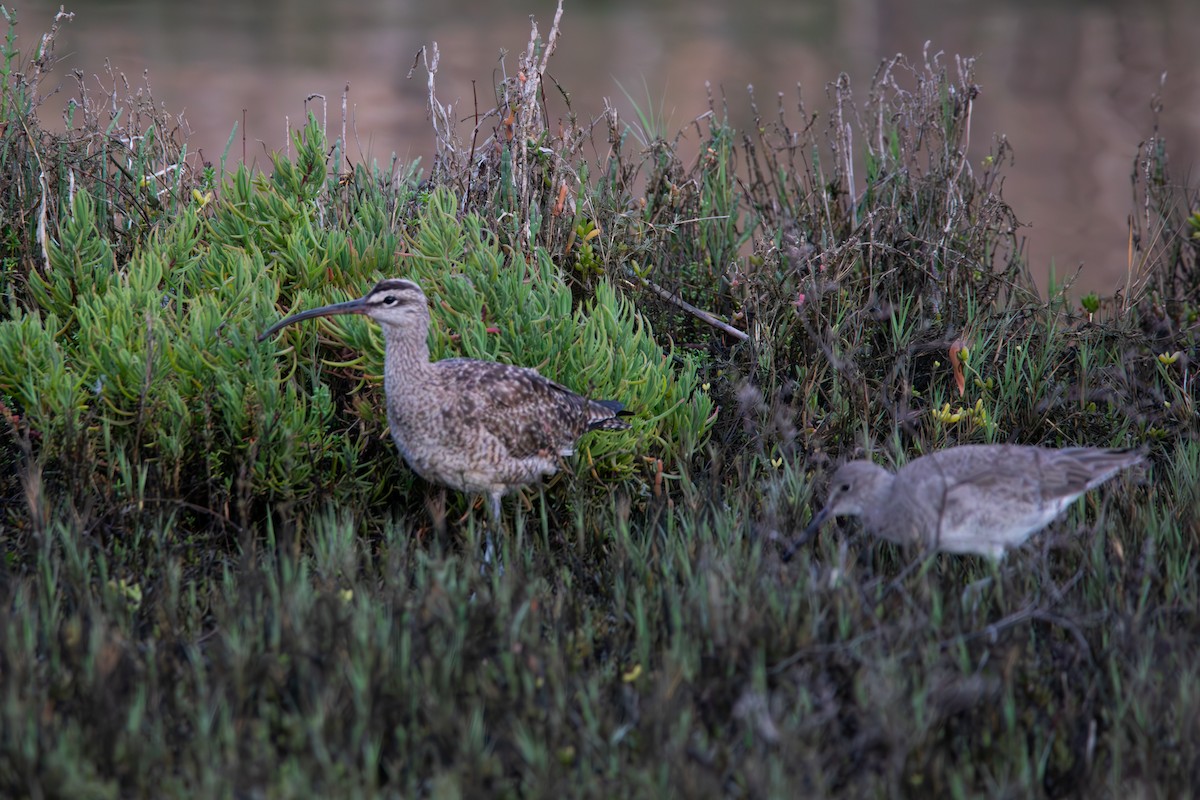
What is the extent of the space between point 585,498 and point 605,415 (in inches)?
17.1

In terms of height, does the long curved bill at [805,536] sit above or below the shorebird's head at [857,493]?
below

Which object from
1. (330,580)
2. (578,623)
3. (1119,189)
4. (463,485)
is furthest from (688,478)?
(1119,189)

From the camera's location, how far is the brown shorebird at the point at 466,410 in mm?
5375

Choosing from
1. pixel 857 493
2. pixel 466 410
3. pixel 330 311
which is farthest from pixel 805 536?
pixel 330 311

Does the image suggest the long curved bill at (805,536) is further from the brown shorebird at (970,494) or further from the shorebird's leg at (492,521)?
the shorebird's leg at (492,521)

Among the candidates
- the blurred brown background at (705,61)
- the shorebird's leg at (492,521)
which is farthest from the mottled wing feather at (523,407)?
the blurred brown background at (705,61)

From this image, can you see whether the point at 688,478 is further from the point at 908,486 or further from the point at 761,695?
the point at 761,695

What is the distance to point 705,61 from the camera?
64.7 ft

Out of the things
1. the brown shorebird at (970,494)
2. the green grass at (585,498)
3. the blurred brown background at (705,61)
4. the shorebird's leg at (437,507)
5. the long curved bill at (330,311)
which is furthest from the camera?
the blurred brown background at (705,61)

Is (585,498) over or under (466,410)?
under

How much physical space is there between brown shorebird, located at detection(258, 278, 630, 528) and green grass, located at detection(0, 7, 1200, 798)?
0.79 feet

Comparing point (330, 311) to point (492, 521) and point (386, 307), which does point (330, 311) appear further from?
point (492, 521)

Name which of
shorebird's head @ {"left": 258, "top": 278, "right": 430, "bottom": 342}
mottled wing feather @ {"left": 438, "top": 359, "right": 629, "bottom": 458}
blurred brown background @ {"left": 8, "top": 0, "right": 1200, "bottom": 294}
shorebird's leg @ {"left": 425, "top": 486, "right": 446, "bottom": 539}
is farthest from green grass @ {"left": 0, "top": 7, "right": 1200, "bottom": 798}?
blurred brown background @ {"left": 8, "top": 0, "right": 1200, "bottom": 294}

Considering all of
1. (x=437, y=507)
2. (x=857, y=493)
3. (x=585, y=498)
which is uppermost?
(x=857, y=493)
